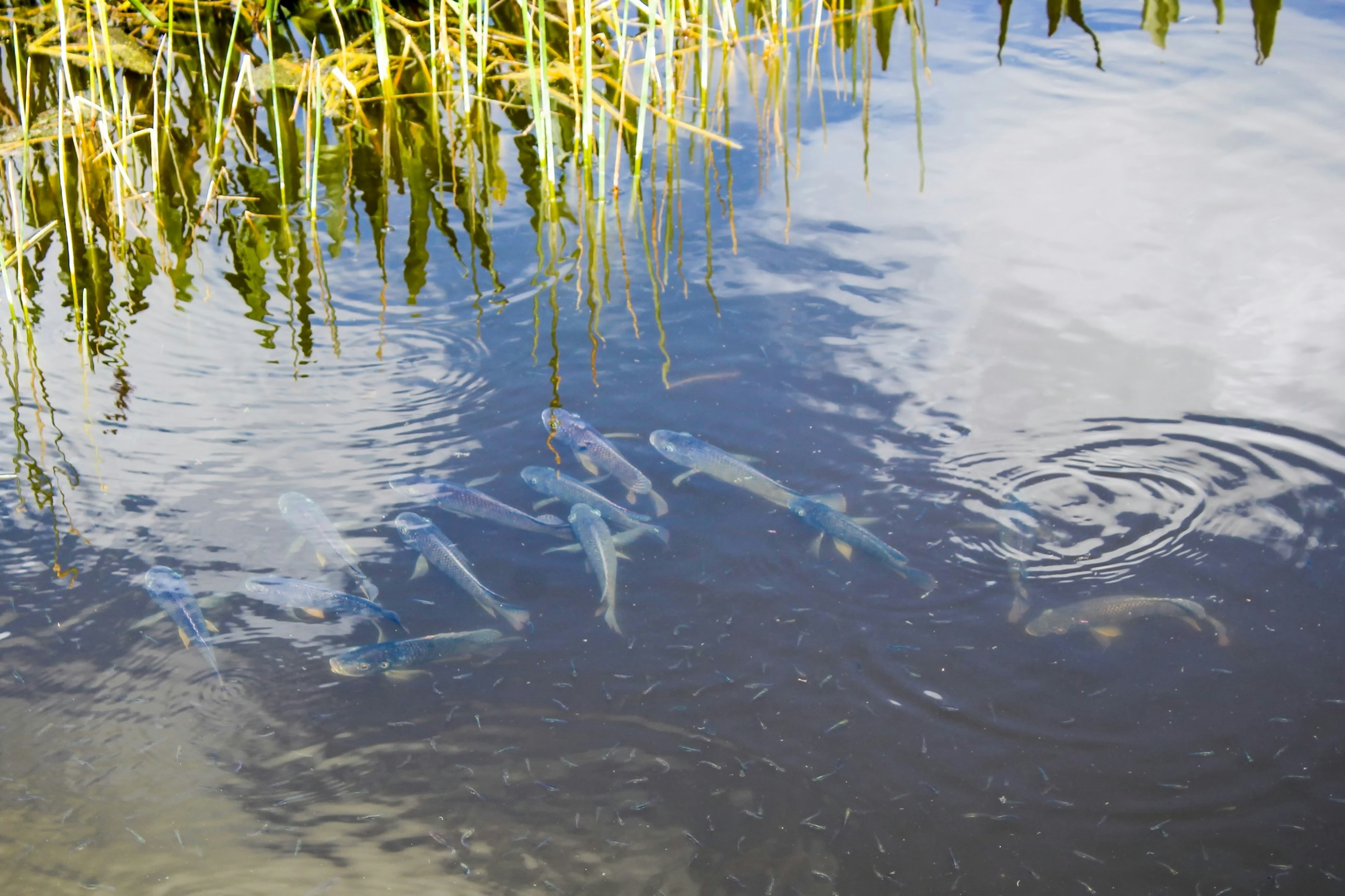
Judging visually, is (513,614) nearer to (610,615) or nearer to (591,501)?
(610,615)

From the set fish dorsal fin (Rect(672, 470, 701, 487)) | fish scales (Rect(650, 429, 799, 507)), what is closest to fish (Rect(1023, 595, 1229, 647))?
fish scales (Rect(650, 429, 799, 507))

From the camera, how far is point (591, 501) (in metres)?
2.77

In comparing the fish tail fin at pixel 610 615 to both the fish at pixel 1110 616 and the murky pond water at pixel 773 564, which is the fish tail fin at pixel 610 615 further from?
the fish at pixel 1110 616

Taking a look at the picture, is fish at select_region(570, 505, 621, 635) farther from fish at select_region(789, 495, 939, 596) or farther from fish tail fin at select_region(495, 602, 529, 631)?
fish at select_region(789, 495, 939, 596)

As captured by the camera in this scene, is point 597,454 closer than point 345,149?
Yes

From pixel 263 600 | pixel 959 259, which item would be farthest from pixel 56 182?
pixel 959 259

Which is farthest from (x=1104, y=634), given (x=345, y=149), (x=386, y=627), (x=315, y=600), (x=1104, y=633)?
(x=345, y=149)

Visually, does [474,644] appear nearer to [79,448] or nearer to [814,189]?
[79,448]

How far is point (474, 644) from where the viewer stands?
242 centimetres

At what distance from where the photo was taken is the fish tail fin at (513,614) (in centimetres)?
248

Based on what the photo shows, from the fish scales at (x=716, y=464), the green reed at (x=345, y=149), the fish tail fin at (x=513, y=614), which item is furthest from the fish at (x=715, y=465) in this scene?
the fish tail fin at (x=513, y=614)

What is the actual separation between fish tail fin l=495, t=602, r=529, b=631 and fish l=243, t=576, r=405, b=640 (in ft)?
0.80

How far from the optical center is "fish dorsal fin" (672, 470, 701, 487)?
2.85m

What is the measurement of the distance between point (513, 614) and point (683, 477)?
65 cm
